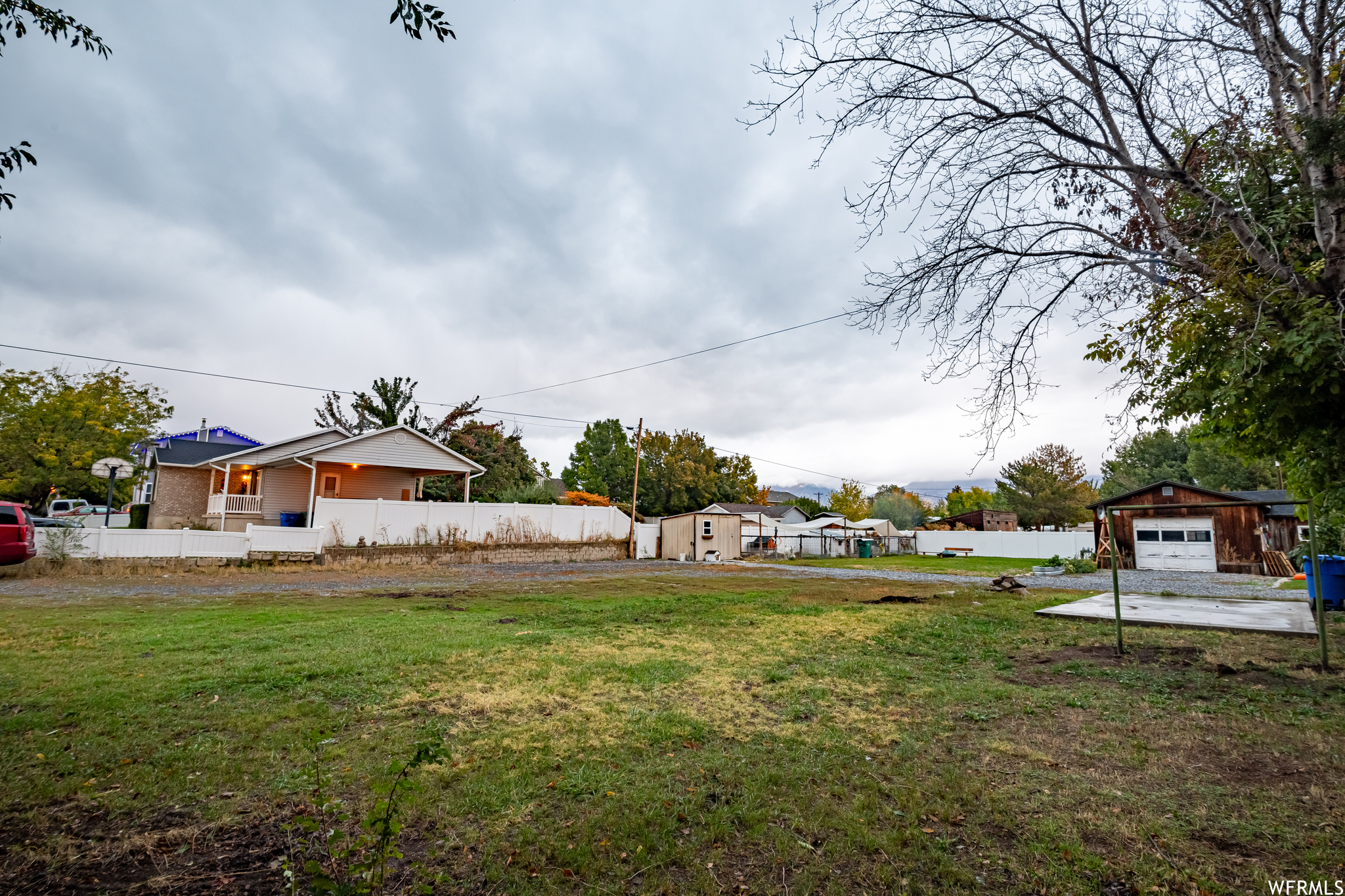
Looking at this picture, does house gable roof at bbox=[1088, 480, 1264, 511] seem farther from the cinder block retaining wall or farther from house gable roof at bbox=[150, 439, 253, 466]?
house gable roof at bbox=[150, 439, 253, 466]

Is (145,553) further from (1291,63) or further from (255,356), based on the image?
(1291,63)

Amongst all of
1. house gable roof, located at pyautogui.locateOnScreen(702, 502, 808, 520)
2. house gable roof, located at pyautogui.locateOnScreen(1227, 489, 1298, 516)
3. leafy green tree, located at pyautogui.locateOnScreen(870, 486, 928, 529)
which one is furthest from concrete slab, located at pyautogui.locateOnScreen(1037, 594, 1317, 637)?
leafy green tree, located at pyautogui.locateOnScreen(870, 486, 928, 529)

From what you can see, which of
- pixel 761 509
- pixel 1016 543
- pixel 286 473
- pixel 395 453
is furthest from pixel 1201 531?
pixel 286 473

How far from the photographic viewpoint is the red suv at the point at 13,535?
12438 millimetres

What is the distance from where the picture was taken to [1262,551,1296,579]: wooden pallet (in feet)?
69.9

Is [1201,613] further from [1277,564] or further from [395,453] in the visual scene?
[395,453]

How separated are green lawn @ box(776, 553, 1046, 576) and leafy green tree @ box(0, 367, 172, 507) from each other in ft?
95.4

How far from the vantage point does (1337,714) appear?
4480mm

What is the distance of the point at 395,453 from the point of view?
23344 mm

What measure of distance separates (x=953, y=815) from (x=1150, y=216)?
215 inches

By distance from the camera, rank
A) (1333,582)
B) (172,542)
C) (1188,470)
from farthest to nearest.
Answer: (1188,470) < (172,542) < (1333,582)

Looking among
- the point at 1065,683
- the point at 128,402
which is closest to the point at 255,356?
the point at 128,402

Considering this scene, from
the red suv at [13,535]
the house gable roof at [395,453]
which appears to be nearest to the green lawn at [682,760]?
the red suv at [13,535]

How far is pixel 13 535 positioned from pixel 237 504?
11.3 m
